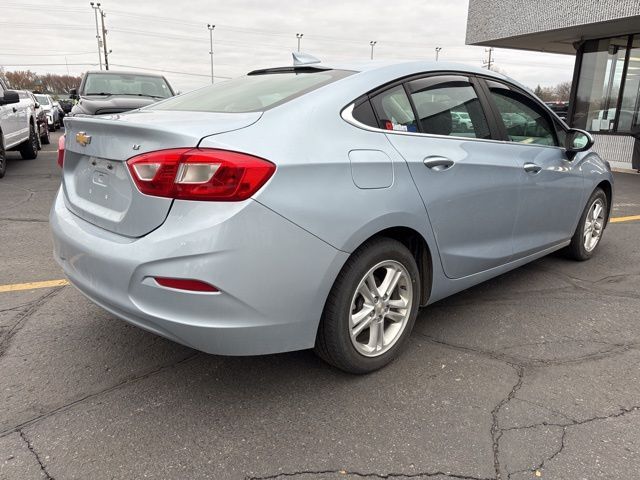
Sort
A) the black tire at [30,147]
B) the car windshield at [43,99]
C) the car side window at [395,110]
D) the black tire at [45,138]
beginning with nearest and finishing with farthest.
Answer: the car side window at [395,110] < the black tire at [30,147] < the black tire at [45,138] < the car windshield at [43,99]

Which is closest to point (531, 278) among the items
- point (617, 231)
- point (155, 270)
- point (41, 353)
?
point (617, 231)

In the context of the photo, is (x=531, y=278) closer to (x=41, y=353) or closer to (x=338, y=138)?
(x=338, y=138)

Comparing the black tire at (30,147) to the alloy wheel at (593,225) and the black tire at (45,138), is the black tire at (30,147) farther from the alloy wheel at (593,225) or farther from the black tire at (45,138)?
the alloy wheel at (593,225)

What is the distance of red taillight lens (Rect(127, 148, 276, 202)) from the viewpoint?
210cm

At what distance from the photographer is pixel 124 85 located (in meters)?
9.79

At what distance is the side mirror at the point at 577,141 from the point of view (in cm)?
416

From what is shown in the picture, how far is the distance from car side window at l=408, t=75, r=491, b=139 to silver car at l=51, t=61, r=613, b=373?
11 mm

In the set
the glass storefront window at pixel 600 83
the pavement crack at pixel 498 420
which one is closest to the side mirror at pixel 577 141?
the pavement crack at pixel 498 420

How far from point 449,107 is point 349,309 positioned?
4.86 feet

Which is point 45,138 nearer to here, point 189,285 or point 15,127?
point 15,127

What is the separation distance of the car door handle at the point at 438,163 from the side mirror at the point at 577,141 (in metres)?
1.73

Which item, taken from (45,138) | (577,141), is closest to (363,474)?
(577,141)

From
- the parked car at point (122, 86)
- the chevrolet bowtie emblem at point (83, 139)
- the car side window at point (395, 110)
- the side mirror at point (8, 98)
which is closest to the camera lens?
the chevrolet bowtie emblem at point (83, 139)

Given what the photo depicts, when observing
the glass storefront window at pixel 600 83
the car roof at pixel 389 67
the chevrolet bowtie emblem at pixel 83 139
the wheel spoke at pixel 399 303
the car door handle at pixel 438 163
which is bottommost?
the wheel spoke at pixel 399 303
